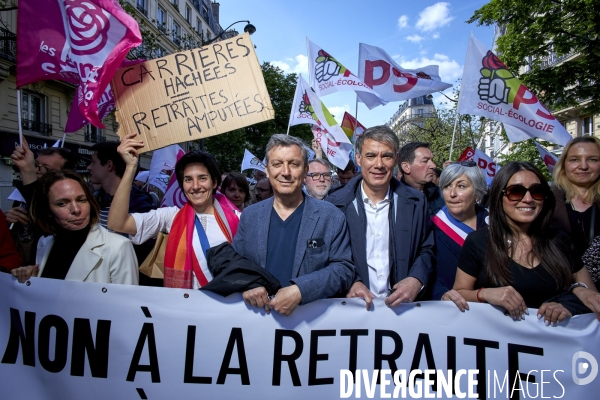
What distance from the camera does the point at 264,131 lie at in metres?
35.7

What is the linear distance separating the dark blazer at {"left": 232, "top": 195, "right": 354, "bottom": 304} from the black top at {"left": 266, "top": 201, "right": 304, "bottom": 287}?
0.03 metres

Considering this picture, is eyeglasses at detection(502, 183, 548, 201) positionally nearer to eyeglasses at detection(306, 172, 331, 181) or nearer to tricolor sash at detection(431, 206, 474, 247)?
tricolor sash at detection(431, 206, 474, 247)

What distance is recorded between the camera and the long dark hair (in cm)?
224

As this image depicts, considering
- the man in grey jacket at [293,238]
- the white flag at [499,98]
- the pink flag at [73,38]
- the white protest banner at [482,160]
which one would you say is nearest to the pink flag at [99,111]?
the pink flag at [73,38]

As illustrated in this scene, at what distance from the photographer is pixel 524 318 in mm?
2266

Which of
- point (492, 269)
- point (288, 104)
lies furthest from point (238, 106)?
point (288, 104)

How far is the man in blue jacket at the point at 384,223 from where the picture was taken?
256 centimetres

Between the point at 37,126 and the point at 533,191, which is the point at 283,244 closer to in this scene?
the point at 533,191

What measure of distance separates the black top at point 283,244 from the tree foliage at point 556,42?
11712 mm

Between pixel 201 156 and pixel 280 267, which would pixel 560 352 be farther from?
pixel 201 156

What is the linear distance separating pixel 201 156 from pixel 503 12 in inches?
497

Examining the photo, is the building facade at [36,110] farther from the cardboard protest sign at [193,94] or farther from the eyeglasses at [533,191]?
the eyeglasses at [533,191]

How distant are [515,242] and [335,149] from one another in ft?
16.8

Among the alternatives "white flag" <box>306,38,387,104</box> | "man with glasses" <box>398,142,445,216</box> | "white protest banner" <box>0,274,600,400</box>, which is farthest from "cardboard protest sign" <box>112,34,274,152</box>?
"white flag" <box>306,38,387,104</box>
